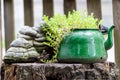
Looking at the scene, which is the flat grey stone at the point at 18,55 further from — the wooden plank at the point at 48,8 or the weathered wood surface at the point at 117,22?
the weathered wood surface at the point at 117,22

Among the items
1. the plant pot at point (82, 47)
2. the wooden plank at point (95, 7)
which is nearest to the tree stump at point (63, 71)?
the plant pot at point (82, 47)

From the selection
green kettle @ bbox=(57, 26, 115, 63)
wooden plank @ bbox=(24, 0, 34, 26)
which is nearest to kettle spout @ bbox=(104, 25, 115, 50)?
green kettle @ bbox=(57, 26, 115, 63)

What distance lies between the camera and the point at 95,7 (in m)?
2.27

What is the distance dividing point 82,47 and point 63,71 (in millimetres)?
167

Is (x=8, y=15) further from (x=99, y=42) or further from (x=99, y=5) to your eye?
(x=99, y=42)

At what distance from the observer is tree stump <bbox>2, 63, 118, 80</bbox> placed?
1.61 metres

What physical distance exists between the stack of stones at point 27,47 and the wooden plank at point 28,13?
0.46 meters

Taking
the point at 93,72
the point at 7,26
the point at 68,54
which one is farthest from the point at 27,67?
the point at 7,26

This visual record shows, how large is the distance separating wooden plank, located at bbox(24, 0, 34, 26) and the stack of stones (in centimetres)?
46

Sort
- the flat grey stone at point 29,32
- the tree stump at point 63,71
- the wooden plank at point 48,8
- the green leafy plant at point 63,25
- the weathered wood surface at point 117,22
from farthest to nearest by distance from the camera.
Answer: the wooden plank at point 48,8 → the weathered wood surface at point 117,22 → the flat grey stone at point 29,32 → the green leafy plant at point 63,25 → the tree stump at point 63,71

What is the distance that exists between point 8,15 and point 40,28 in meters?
0.59

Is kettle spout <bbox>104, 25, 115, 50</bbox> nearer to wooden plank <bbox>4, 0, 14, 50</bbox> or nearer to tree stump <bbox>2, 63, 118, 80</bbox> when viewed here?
tree stump <bbox>2, 63, 118, 80</bbox>

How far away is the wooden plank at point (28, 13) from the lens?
236 cm

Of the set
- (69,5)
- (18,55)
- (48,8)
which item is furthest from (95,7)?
(18,55)
